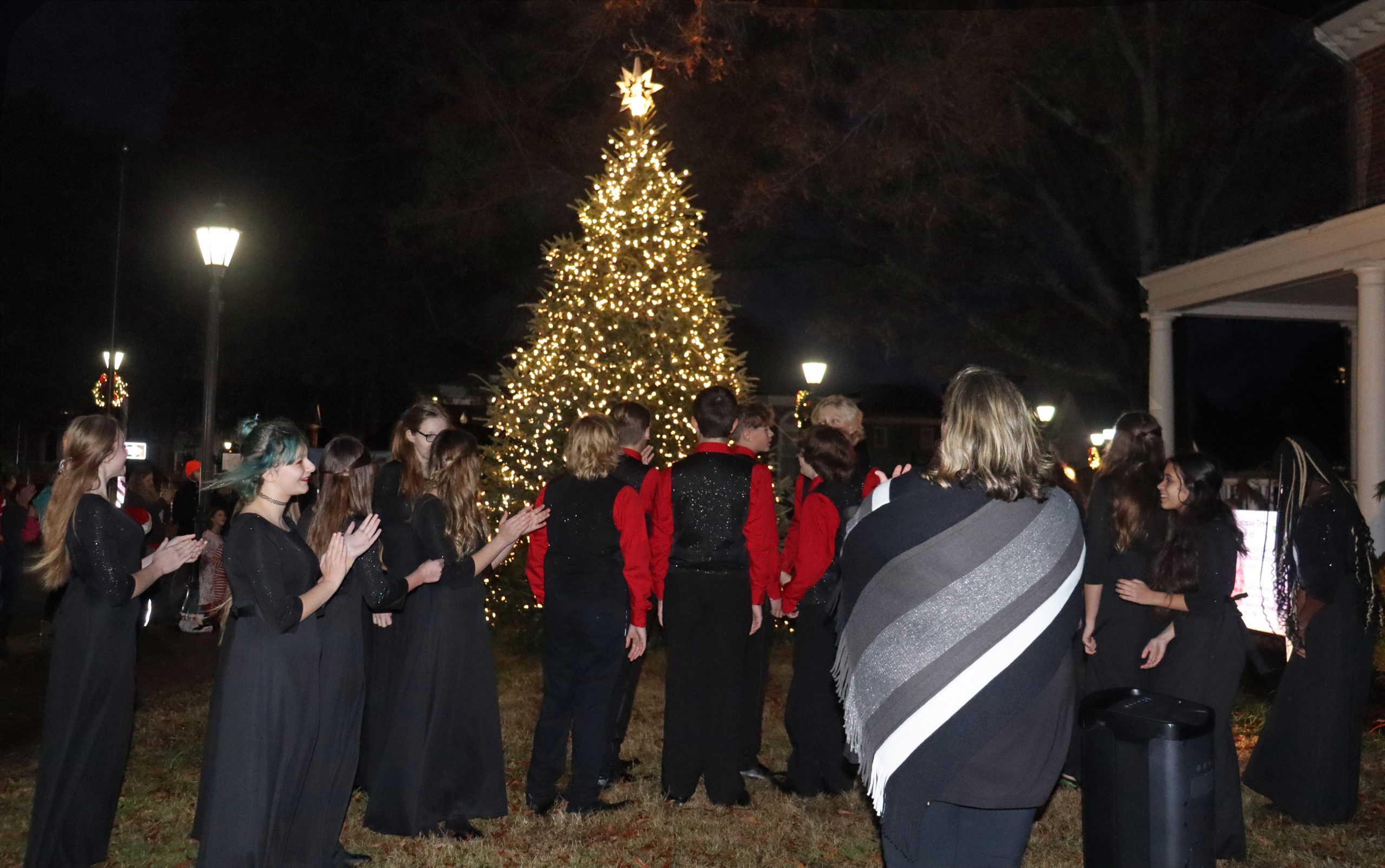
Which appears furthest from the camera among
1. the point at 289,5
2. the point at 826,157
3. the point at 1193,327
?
the point at 289,5

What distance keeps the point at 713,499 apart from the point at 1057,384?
1907 centimetres

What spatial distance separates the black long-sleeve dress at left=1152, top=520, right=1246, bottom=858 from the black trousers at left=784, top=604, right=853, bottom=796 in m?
1.80

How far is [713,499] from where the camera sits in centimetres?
646

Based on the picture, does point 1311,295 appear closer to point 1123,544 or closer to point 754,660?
point 1123,544

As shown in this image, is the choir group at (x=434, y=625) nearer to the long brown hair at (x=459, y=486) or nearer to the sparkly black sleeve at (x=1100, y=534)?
the long brown hair at (x=459, y=486)

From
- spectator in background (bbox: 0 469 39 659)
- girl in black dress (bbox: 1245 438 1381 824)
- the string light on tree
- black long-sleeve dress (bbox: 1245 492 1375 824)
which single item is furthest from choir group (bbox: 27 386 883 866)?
spectator in background (bbox: 0 469 39 659)

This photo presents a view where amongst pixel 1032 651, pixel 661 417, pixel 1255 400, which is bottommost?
pixel 1032 651

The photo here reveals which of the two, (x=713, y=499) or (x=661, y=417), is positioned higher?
(x=661, y=417)

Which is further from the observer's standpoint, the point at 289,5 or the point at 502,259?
the point at 289,5

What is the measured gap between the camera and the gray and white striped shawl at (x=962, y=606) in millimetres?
3451

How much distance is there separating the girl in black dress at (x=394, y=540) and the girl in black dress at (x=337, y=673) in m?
0.48

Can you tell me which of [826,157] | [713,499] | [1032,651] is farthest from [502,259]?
[1032,651]

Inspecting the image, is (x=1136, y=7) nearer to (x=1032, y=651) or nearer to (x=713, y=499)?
(x=713, y=499)

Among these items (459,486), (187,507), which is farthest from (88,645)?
(187,507)
